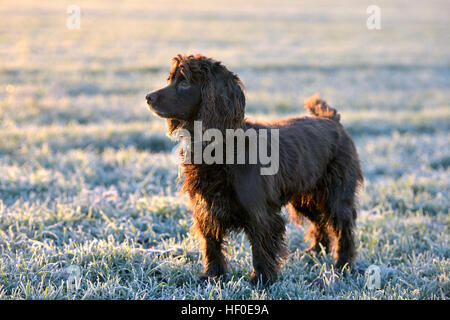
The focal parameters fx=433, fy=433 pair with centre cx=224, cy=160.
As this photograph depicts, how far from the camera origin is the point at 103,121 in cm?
1013

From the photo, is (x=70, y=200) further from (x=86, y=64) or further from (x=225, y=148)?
(x=86, y=64)

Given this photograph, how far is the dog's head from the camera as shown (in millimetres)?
3312

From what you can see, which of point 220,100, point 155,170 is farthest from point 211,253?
point 155,170

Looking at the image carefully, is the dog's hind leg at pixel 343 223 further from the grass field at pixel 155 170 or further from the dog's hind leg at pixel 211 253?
the dog's hind leg at pixel 211 253

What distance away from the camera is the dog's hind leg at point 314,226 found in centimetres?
452

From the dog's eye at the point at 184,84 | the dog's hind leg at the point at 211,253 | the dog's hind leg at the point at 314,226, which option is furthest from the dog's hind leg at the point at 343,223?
the dog's eye at the point at 184,84

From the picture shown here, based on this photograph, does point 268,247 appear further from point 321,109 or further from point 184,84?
point 321,109

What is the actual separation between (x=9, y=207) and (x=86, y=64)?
1196 centimetres

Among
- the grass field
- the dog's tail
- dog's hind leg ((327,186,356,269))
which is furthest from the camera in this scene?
the dog's tail

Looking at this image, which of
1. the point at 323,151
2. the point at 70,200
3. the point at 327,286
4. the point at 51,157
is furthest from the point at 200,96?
the point at 51,157

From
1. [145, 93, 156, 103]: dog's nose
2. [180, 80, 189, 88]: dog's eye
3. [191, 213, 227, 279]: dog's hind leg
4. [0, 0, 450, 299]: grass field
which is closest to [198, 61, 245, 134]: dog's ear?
[180, 80, 189, 88]: dog's eye

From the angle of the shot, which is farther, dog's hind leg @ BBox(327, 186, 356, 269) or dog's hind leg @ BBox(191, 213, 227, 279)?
dog's hind leg @ BBox(327, 186, 356, 269)

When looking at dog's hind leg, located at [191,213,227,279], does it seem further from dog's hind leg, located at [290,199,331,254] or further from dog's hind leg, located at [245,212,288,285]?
dog's hind leg, located at [290,199,331,254]

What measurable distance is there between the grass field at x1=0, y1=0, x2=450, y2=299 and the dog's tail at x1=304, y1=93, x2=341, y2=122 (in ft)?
4.60
